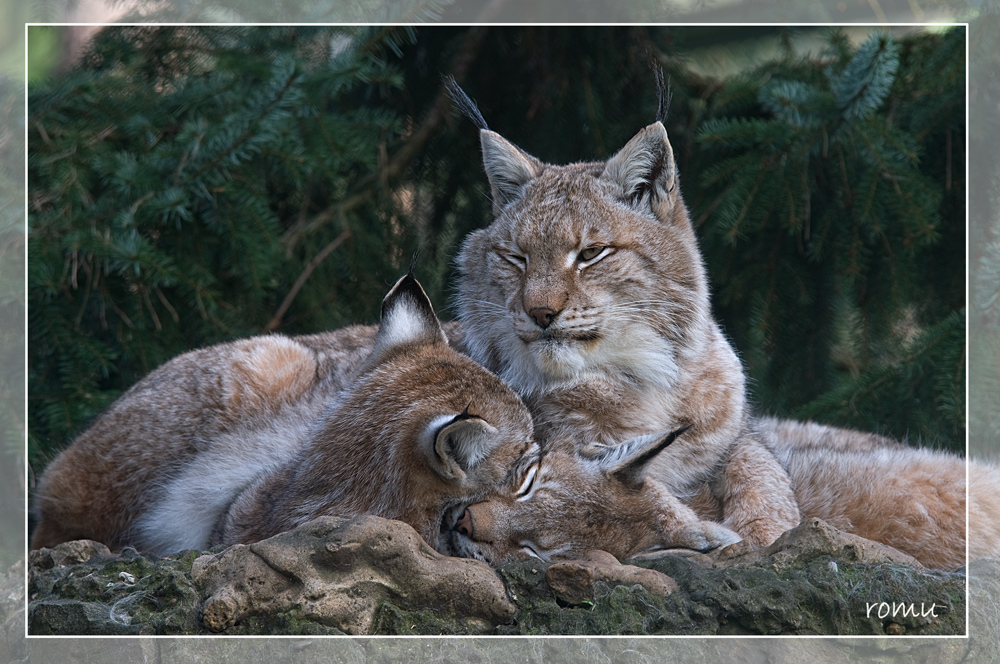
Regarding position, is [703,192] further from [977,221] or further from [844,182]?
[977,221]

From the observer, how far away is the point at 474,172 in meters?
5.16

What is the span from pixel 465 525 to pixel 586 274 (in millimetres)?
1173

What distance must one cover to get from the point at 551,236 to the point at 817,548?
158 cm

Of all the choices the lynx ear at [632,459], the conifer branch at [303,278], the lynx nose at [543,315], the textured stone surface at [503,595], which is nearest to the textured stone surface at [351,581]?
the textured stone surface at [503,595]

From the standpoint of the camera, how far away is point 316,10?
13.1 feet

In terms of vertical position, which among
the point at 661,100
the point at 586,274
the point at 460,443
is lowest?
the point at 460,443

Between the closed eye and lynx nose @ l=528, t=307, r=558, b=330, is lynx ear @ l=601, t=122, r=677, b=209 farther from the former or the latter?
lynx nose @ l=528, t=307, r=558, b=330

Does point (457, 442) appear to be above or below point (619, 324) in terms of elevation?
below

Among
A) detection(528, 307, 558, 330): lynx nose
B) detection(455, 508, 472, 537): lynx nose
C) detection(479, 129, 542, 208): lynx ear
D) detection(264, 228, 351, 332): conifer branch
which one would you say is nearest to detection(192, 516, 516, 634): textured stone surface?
detection(455, 508, 472, 537): lynx nose

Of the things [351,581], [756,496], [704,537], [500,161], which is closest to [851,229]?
[756,496]

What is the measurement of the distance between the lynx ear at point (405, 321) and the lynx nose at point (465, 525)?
0.92 m

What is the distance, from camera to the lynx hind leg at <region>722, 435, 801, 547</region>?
3693mm

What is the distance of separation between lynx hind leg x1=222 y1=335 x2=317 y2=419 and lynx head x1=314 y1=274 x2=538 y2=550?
3.10ft

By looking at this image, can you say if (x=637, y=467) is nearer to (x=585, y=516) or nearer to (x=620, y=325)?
(x=585, y=516)
